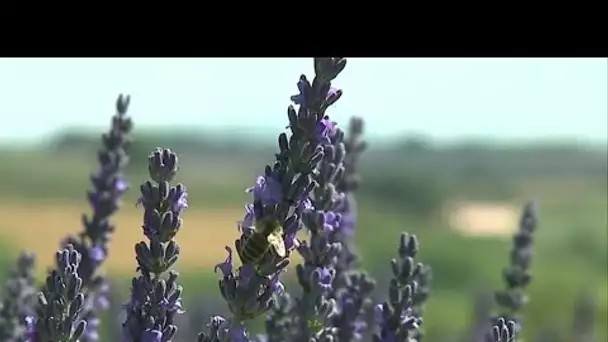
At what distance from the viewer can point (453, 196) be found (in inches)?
418

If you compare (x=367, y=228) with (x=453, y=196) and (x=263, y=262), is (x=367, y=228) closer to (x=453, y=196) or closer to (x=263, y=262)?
(x=453, y=196)

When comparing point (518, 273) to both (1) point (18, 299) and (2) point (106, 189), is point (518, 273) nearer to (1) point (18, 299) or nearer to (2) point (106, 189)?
(2) point (106, 189)

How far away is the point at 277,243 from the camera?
1334mm

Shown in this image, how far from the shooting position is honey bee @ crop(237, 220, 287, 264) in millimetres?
1317

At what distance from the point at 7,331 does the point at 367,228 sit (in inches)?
241

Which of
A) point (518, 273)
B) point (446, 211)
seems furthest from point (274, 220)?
point (446, 211)

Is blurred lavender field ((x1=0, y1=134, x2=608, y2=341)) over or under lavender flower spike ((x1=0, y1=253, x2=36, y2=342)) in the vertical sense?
over

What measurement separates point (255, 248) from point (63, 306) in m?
0.29

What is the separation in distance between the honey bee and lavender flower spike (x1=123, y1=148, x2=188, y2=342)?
0.43ft

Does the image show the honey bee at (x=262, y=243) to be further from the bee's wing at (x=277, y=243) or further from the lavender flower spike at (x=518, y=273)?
the lavender flower spike at (x=518, y=273)

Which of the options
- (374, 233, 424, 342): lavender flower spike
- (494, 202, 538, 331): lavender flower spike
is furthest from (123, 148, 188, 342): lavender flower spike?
(494, 202, 538, 331): lavender flower spike

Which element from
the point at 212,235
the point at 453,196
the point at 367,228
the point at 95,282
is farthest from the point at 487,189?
the point at 95,282

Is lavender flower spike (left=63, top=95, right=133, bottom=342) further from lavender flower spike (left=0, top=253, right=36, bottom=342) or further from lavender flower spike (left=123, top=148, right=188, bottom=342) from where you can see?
lavender flower spike (left=123, top=148, right=188, bottom=342)

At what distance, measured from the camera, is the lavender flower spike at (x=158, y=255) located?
4.74 feet
